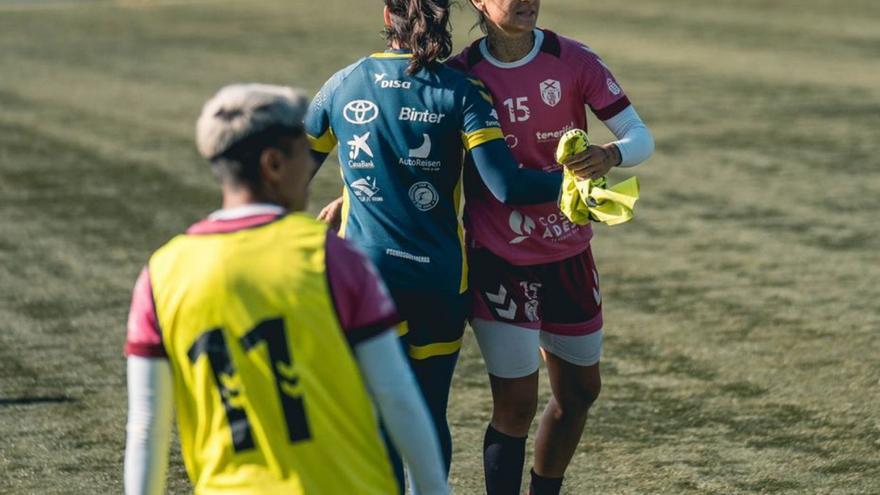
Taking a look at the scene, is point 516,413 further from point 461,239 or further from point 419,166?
point 419,166

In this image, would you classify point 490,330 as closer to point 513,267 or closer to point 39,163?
point 513,267

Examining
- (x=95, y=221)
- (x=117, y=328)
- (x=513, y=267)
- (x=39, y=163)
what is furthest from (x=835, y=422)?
(x=39, y=163)

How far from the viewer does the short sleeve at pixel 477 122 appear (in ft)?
15.0

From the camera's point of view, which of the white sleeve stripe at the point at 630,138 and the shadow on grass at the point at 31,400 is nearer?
the white sleeve stripe at the point at 630,138

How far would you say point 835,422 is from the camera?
677 centimetres

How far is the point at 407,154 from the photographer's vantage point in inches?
182

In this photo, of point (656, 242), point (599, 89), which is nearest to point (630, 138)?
point (599, 89)

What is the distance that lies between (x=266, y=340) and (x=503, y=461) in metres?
2.34

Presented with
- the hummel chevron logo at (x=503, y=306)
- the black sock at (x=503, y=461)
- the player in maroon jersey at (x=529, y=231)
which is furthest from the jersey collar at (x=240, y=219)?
the black sock at (x=503, y=461)

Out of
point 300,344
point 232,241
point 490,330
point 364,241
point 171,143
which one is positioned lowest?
point 171,143

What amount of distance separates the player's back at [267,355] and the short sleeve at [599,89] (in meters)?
2.11

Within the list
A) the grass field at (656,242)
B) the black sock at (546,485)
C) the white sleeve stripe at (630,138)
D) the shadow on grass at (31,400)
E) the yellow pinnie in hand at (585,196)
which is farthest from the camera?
the shadow on grass at (31,400)

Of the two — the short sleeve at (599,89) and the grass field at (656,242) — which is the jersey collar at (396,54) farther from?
the grass field at (656,242)

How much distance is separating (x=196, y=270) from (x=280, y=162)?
28 cm
